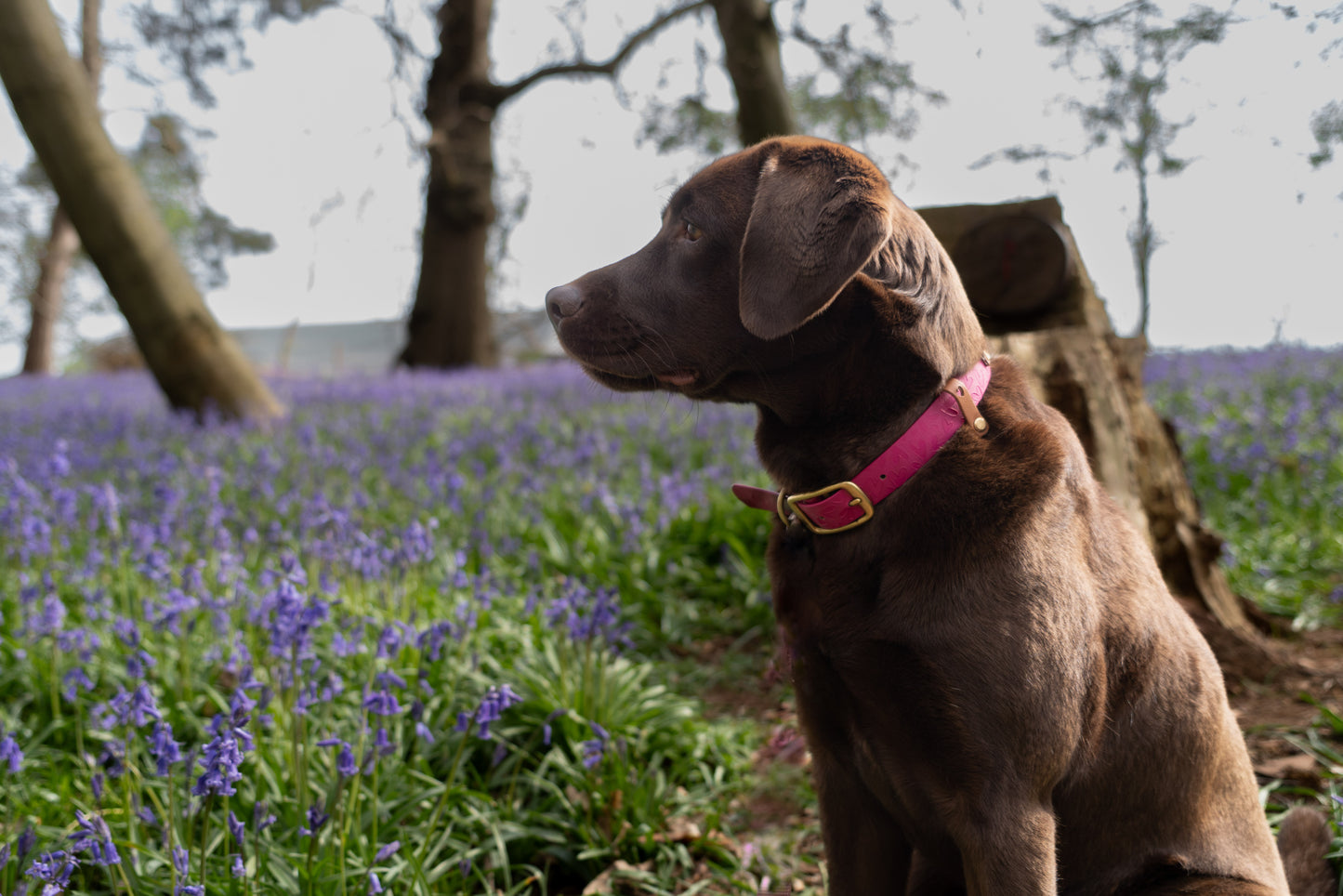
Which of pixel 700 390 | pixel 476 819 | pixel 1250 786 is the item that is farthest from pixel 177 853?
pixel 1250 786

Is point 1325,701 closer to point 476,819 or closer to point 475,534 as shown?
point 476,819

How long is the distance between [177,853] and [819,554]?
4.68 feet

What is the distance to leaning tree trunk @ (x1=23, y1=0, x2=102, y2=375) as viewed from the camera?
1819 cm

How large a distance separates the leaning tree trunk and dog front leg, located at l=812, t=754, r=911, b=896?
837 inches

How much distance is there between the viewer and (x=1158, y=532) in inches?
154

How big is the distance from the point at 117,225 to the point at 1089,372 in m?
7.92

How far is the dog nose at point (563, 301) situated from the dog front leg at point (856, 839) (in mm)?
1190

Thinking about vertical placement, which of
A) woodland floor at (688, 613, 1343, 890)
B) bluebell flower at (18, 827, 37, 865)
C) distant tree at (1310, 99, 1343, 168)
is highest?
distant tree at (1310, 99, 1343, 168)

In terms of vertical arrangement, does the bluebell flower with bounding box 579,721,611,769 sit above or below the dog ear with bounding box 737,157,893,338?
below

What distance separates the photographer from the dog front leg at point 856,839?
77.5 inches

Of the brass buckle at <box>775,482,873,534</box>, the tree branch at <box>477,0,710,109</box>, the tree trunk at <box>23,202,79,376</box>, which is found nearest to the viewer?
the brass buckle at <box>775,482,873,534</box>

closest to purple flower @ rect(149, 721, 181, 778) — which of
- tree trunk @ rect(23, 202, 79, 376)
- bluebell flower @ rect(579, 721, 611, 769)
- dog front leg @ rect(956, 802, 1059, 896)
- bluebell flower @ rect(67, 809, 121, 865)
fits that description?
bluebell flower @ rect(67, 809, 121, 865)

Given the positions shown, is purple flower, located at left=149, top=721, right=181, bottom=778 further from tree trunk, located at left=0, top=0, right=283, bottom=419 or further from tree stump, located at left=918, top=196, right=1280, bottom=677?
tree trunk, located at left=0, top=0, right=283, bottom=419

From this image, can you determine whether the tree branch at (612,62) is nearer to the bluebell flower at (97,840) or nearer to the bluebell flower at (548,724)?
the bluebell flower at (548,724)
